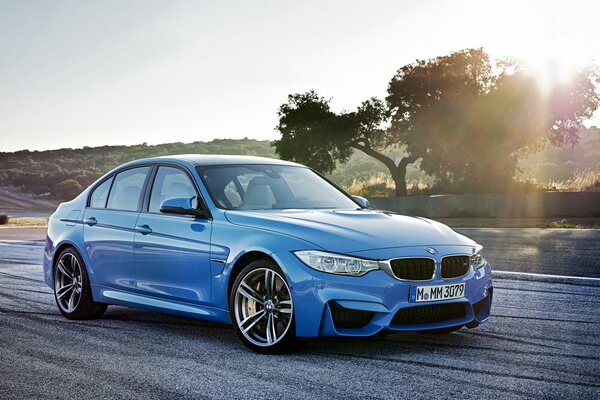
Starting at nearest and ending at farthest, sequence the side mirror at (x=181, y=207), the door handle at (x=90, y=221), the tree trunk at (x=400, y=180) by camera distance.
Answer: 1. the side mirror at (x=181, y=207)
2. the door handle at (x=90, y=221)
3. the tree trunk at (x=400, y=180)

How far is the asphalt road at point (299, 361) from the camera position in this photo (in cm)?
533

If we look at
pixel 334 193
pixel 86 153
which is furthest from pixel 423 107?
pixel 86 153

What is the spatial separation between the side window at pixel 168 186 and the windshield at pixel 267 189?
0.73 ft

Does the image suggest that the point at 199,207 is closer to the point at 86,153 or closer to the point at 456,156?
the point at 456,156

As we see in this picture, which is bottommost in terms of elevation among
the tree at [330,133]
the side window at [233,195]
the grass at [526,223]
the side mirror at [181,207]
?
the grass at [526,223]

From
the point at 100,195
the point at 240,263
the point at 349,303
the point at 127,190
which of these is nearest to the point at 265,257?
the point at 240,263

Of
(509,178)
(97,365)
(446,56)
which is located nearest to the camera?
(97,365)

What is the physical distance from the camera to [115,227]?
819 cm

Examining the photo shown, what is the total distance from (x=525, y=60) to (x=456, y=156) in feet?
17.7

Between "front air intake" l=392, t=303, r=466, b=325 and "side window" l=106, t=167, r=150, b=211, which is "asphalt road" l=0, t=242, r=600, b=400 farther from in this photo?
"side window" l=106, t=167, r=150, b=211

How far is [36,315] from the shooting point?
884cm

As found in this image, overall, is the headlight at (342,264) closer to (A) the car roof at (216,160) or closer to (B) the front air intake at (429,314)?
(B) the front air intake at (429,314)

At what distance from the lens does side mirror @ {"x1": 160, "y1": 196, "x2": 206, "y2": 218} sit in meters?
7.16

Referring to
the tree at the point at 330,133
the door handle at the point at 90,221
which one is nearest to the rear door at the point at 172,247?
the door handle at the point at 90,221
